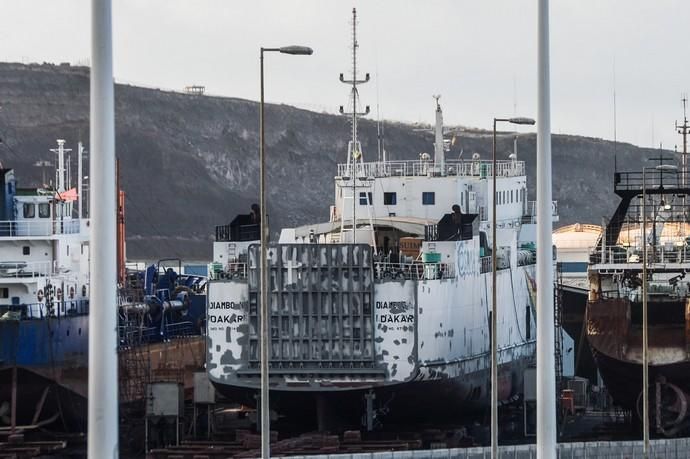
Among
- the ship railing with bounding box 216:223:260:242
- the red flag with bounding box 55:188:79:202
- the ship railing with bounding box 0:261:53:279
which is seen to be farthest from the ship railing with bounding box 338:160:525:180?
the ship railing with bounding box 0:261:53:279

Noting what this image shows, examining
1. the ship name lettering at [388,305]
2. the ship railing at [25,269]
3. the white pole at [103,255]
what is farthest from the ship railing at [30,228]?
the white pole at [103,255]

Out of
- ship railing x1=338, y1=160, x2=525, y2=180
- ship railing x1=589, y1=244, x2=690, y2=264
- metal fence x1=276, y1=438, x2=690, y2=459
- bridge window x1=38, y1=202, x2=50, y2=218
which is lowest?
metal fence x1=276, y1=438, x2=690, y2=459

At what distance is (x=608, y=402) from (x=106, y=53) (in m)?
48.9

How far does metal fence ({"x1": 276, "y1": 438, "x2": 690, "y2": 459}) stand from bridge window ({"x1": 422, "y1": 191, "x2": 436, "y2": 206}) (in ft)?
77.0

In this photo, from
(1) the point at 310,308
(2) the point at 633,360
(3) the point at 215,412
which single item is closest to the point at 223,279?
(1) the point at 310,308

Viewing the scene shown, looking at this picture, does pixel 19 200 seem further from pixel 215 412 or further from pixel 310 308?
pixel 310 308

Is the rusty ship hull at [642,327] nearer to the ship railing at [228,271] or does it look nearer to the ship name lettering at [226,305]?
the ship railing at [228,271]

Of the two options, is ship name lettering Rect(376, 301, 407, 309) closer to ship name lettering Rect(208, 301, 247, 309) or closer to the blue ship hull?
ship name lettering Rect(208, 301, 247, 309)

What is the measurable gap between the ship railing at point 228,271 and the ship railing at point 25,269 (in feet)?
22.1

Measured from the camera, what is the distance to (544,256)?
31750 mm

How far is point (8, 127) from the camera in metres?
177

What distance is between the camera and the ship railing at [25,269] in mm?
66062

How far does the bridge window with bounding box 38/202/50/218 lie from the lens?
68812mm

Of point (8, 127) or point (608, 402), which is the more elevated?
point (8, 127)
